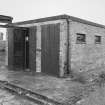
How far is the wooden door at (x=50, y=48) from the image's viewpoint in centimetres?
727

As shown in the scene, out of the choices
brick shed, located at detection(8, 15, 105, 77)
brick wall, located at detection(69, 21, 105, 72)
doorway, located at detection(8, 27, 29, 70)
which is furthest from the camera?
doorway, located at detection(8, 27, 29, 70)

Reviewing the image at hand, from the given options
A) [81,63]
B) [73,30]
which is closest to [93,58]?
[81,63]

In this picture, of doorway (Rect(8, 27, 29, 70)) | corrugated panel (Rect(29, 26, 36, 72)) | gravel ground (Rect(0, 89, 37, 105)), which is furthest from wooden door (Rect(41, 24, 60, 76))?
gravel ground (Rect(0, 89, 37, 105))

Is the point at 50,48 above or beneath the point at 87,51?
above

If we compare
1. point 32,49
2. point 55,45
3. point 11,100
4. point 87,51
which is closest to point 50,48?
point 55,45

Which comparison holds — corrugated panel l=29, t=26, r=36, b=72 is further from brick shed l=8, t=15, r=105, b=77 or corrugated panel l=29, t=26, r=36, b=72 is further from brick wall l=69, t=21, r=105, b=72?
brick wall l=69, t=21, r=105, b=72

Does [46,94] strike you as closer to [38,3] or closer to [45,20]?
[45,20]

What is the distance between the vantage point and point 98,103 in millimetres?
3971

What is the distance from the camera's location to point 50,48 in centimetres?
759

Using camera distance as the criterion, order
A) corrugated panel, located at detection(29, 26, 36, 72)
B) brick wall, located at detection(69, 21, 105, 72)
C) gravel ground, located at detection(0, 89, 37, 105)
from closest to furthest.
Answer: gravel ground, located at detection(0, 89, 37, 105) → brick wall, located at detection(69, 21, 105, 72) → corrugated panel, located at detection(29, 26, 36, 72)

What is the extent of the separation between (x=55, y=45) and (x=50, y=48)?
395 millimetres

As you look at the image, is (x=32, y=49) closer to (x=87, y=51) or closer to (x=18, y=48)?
(x=18, y=48)

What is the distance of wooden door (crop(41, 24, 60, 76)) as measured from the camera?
7273 mm

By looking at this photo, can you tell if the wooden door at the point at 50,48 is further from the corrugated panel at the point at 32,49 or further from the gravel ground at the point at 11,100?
the gravel ground at the point at 11,100
